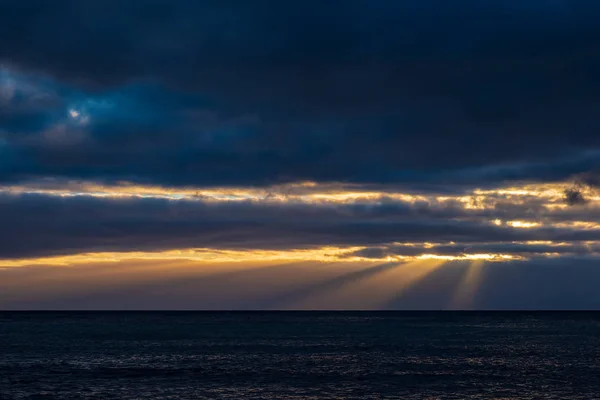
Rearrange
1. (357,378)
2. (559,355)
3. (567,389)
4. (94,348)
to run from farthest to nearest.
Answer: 1. (94,348)
2. (559,355)
3. (357,378)
4. (567,389)

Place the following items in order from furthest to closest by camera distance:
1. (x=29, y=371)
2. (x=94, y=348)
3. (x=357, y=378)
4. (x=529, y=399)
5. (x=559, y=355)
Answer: (x=94, y=348) < (x=559, y=355) < (x=29, y=371) < (x=357, y=378) < (x=529, y=399)

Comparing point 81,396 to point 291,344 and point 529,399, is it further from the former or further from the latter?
point 291,344

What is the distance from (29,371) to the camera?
8350cm

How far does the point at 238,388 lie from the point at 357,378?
14804 mm

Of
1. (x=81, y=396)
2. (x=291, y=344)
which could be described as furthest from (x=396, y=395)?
(x=291, y=344)

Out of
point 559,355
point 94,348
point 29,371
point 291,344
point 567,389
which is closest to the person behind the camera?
point 567,389

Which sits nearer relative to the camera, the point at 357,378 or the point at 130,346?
the point at 357,378

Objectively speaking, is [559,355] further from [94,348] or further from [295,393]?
[94,348]

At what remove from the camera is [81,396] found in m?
64.0

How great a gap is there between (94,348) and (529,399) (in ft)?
267

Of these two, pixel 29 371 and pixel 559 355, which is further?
pixel 559 355

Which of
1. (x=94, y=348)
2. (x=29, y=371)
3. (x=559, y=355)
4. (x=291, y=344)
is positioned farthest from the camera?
(x=291, y=344)

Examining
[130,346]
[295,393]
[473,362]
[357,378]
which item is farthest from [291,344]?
[295,393]

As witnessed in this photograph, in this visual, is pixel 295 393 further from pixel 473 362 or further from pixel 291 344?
pixel 291 344
